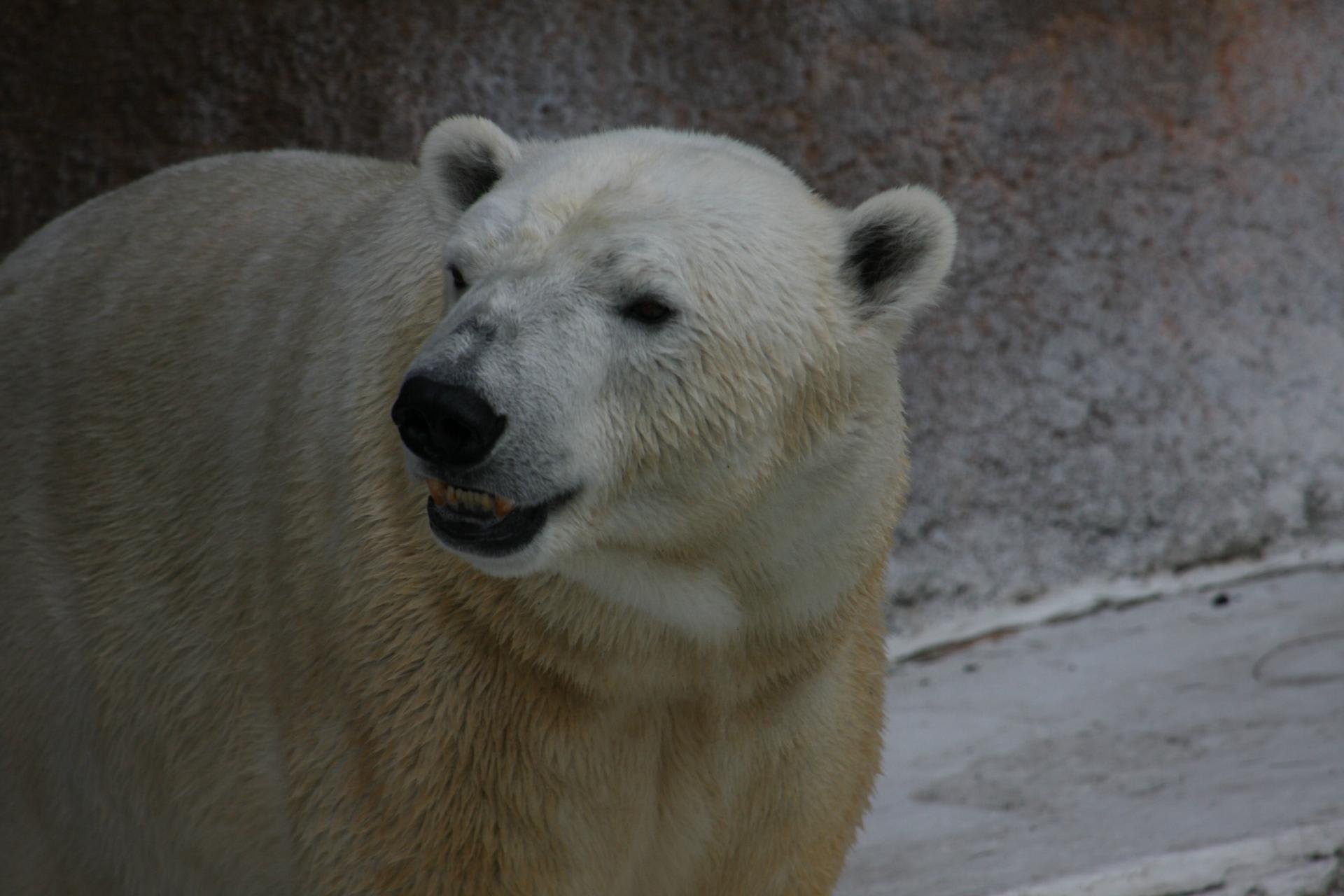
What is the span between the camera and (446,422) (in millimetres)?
1854

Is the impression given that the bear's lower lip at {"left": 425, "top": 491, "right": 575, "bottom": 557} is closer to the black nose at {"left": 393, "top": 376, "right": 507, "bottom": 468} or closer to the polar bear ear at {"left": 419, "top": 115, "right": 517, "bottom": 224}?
the black nose at {"left": 393, "top": 376, "right": 507, "bottom": 468}

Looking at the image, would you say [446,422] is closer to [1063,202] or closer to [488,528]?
[488,528]

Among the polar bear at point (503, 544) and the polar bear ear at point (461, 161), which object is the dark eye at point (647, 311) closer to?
the polar bear at point (503, 544)

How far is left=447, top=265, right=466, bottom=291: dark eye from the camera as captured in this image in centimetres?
214

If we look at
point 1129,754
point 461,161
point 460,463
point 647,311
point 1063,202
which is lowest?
point 1129,754

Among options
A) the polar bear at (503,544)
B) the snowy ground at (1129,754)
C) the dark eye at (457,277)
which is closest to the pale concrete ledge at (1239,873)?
the snowy ground at (1129,754)

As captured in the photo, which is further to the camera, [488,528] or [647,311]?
[647,311]

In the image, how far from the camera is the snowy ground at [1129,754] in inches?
121

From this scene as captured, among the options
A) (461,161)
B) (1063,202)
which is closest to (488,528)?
(461,161)

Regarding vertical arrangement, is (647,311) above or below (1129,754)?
above

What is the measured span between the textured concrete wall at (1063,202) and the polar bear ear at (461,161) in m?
1.77

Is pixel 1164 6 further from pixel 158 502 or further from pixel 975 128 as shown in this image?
pixel 158 502

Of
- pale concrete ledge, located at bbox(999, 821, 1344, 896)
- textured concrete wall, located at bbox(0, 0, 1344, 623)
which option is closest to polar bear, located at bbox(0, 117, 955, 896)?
pale concrete ledge, located at bbox(999, 821, 1344, 896)

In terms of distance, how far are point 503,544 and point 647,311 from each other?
374mm
